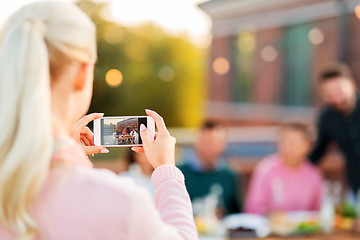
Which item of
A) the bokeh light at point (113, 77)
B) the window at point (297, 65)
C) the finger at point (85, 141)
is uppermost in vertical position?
the window at point (297, 65)

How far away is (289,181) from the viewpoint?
369 cm

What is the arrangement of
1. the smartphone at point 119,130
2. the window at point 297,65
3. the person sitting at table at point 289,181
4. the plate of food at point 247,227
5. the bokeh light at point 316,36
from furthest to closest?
the window at point 297,65 < the bokeh light at point 316,36 < the person sitting at table at point 289,181 < the plate of food at point 247,227 < the smartphone at point 119,130

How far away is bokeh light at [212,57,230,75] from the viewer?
1184cm

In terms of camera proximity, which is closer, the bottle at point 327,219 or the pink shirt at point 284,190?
the bottle at point 327,219


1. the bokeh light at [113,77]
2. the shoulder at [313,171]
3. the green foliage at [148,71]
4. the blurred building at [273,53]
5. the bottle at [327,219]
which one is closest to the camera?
the bokeh light at [113,77]

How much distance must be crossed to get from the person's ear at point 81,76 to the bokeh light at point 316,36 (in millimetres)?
9617

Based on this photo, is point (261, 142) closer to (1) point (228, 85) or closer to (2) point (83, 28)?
(1) point (228, 85)

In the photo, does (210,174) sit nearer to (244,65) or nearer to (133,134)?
(133,134)

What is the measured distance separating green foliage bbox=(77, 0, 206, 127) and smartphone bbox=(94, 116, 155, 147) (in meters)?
16.8

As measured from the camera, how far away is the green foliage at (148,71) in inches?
764

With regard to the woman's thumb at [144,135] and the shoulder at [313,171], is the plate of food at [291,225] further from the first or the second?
the woman's thumb at [144,135]

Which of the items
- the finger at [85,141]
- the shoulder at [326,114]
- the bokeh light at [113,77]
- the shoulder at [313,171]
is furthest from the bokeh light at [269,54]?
the finger at [85,141]

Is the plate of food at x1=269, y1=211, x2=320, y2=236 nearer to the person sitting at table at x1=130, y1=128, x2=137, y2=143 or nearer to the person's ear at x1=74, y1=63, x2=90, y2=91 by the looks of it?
the person sitting at table at x1=130, y1=128, x2=137, y2=143

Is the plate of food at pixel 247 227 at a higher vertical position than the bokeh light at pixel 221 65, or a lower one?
lower
